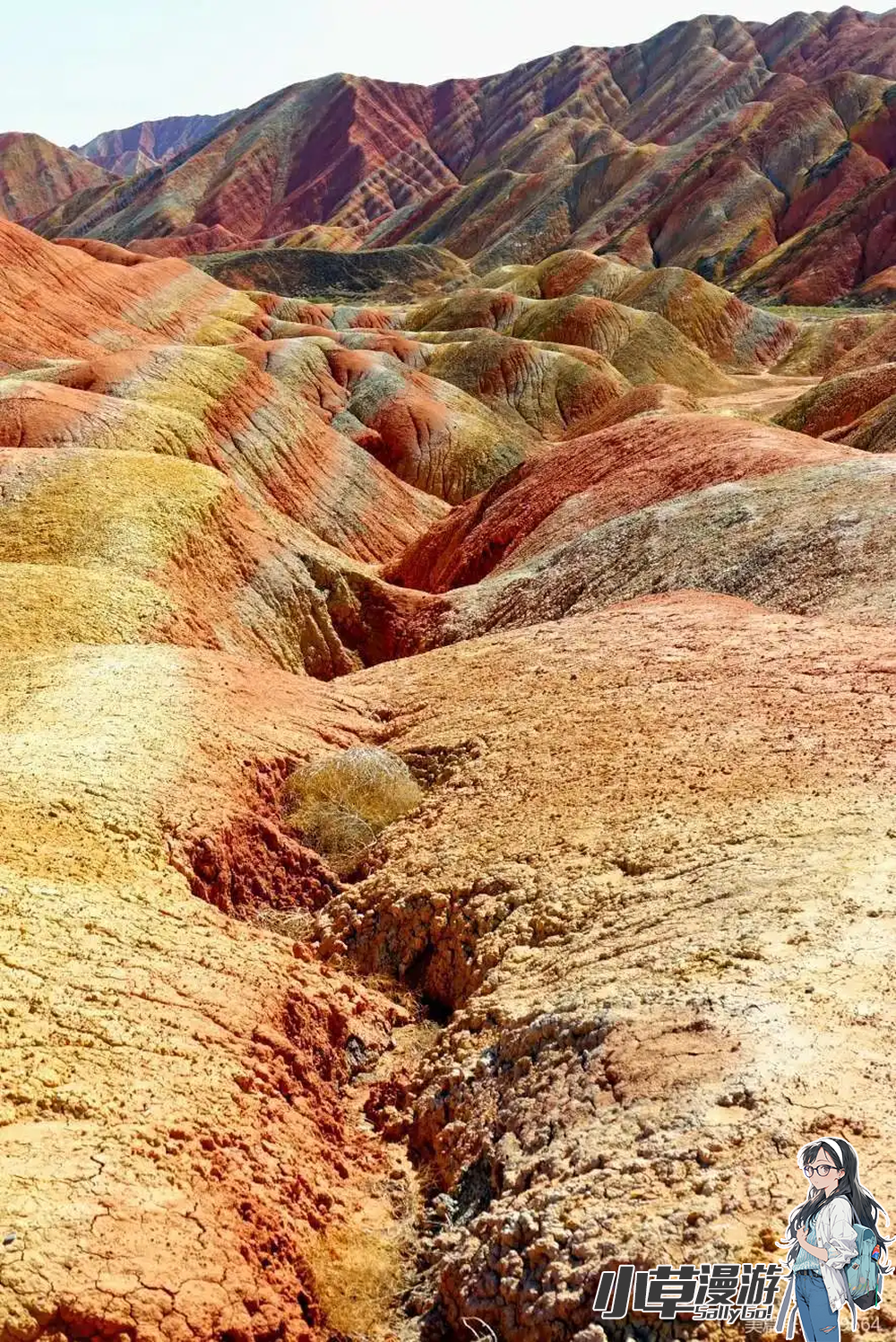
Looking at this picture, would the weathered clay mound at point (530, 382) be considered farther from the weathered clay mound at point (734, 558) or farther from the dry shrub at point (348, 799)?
the dry shrub at point (348, 799)

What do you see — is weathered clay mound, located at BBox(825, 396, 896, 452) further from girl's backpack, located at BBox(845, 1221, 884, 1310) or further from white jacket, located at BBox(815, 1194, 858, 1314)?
girl's backpack, located at BBox(845, 1221, 884, 1310)

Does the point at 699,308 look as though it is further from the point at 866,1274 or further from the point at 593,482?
the point at 866,1274

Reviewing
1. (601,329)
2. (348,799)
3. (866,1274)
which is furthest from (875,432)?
(601,329)

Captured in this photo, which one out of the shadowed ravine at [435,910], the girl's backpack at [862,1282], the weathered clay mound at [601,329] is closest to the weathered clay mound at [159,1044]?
the shadowed ravine at [435,910]

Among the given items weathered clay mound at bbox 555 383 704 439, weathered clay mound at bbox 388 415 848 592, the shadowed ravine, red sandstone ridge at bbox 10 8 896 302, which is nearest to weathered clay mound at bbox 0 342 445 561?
weathered clay mound at bbox 388 415 848 592

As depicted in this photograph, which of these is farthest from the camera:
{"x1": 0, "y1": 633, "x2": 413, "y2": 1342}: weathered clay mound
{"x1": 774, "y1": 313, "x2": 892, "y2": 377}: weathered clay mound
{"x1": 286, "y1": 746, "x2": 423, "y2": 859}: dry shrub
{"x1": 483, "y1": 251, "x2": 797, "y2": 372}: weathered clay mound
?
{"x1": 483, "y1": 251, "x2": 797, "y2": 372}: weathered clay mound
